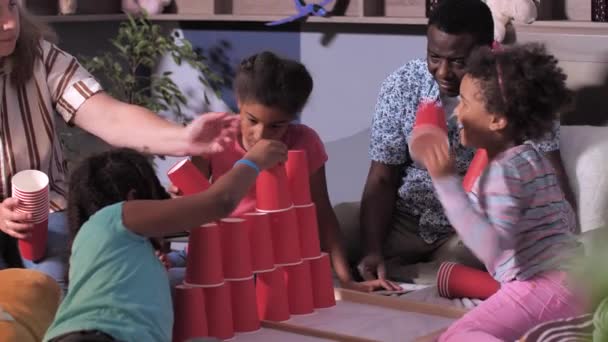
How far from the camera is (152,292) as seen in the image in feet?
4.91

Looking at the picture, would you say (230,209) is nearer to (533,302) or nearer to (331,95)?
(533,302)

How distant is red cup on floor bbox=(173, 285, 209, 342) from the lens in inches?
65.5

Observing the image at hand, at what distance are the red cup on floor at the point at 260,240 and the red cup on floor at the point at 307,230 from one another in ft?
0.33

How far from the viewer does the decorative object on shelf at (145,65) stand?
337 centimetres

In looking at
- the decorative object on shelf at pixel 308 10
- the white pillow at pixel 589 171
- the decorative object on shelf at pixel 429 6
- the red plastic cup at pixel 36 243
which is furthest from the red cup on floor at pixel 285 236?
the decorative object on shelf at pixel 308 10

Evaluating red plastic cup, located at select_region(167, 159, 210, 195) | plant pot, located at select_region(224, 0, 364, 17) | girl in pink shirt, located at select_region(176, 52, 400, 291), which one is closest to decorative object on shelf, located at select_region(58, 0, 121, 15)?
plant pot, located at select_region(224, 0, 364, 17)

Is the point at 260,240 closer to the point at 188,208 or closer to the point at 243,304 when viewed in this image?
the point at 243,304

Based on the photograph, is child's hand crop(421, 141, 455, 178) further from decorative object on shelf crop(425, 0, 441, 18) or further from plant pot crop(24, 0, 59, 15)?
plant pot crop(24, 0, 59, 15)

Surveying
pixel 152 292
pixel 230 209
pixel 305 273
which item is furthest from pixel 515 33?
pixel 152 292

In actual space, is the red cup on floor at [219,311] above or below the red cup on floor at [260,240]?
below

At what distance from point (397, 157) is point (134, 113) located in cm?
67

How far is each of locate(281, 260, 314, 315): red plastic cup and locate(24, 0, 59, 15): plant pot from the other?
1827 mm

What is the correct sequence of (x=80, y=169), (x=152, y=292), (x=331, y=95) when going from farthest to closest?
1. (x=331, y=95)
2. (x=80, y=169)
3. (x=152, y=292)

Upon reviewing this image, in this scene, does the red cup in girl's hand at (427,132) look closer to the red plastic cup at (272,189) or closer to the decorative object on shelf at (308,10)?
the red plastic cup at (272,189)
